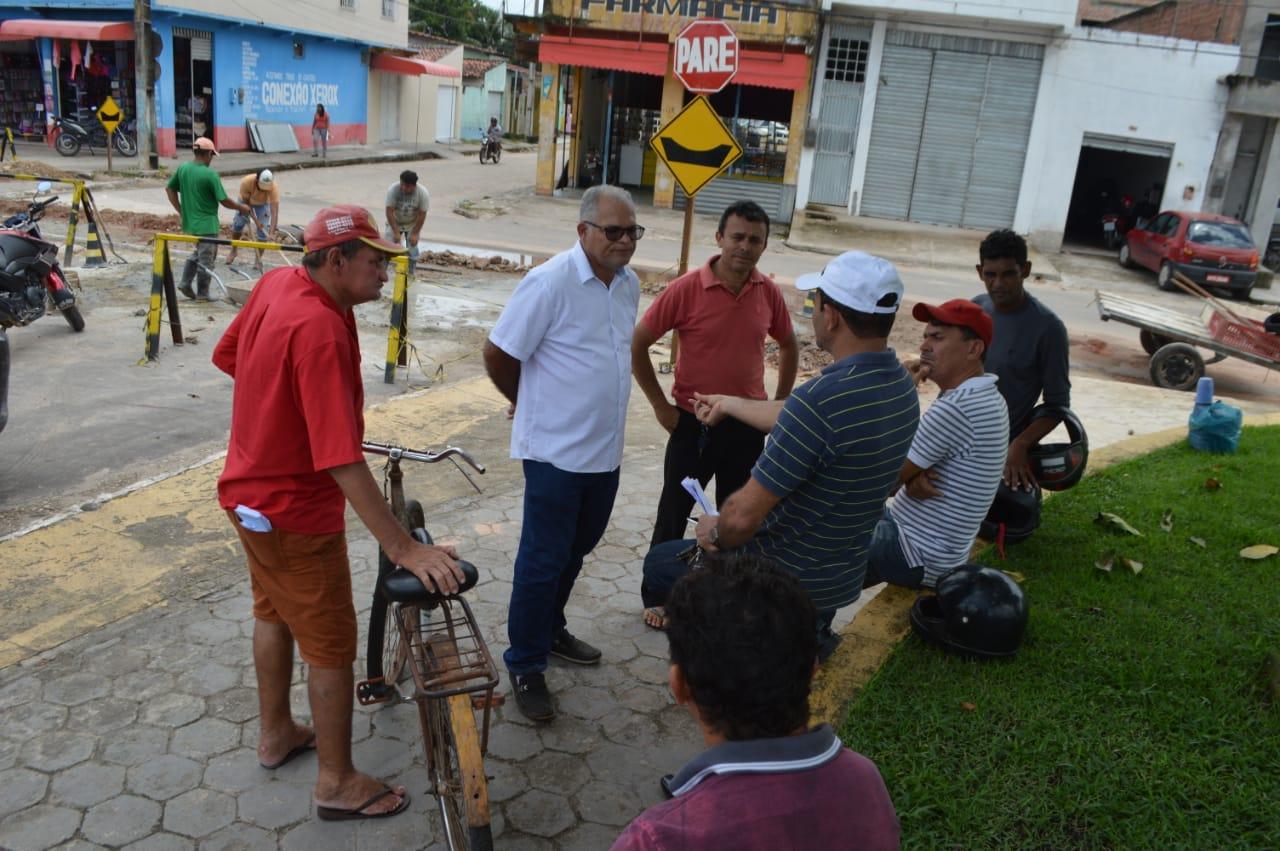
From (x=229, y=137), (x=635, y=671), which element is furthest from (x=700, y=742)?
(x=229, y=137)

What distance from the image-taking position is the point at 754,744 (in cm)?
Result: 164

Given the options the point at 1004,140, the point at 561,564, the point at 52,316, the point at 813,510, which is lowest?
the point at 52,316

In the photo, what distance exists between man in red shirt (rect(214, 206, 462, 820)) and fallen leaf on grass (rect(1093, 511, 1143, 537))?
404 centimetres

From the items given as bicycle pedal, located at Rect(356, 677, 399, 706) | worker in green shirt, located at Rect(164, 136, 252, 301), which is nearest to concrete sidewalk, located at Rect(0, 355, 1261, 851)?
bicycle pedal, located at Rect(356, 677, 399, 706)

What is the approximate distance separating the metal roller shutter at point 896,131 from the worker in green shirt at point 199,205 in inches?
679

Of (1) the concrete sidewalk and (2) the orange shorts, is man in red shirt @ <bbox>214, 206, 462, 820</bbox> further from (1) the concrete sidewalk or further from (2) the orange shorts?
(1) the concrete sidewalk

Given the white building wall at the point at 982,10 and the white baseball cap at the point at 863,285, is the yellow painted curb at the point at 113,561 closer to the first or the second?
the white baseball cap at the point at 863,285

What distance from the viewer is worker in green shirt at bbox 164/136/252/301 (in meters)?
10.8

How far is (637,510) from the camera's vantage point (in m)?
6.02

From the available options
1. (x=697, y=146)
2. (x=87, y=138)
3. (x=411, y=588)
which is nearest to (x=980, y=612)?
(x=411, y=588)

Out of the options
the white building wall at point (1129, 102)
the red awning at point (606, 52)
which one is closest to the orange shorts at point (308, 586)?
the red awning at point (606, 52)

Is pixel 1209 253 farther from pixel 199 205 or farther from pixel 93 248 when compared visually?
pixel 93 248

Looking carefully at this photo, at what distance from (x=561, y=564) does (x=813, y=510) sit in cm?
110

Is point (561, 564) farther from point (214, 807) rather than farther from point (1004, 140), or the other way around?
point (1004, 140)
